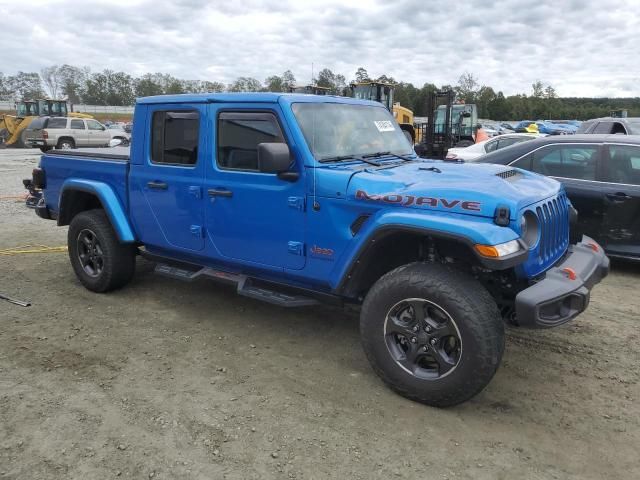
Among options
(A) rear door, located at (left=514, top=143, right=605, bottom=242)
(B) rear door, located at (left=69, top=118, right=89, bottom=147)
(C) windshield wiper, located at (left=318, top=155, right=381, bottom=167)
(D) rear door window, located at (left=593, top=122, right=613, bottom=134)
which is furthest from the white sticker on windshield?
(B) rear door, located at (left=69, top=118, right=89, bottom=147)

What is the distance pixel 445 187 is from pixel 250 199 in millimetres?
1468

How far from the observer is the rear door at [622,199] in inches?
222

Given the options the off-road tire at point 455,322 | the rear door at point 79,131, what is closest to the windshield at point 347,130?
the off-road tire at point 455,322

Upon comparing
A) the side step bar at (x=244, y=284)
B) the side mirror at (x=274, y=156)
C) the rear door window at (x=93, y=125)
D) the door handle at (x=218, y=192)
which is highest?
the rear door window at (x=93, y=125)

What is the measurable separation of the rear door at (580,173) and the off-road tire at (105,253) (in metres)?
4.67

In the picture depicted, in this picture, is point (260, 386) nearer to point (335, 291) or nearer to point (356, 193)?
point (335, 291)

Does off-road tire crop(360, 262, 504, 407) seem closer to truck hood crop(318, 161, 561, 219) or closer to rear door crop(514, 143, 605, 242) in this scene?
Answer: truck hood crop(318, 161, 561, 219)

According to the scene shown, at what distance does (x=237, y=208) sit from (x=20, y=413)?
6.34ft

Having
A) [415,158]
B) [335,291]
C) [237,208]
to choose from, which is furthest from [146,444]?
[415,158]

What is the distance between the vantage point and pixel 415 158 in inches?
174

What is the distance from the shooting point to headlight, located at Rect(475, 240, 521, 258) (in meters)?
2.84

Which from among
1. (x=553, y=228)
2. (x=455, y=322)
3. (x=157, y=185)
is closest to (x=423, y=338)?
(x=455, y=322)

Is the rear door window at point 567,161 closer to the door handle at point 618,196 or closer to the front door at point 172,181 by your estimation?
the door handle at point 618,196

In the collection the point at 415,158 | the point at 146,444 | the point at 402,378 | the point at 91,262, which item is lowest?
the point at 146,444
